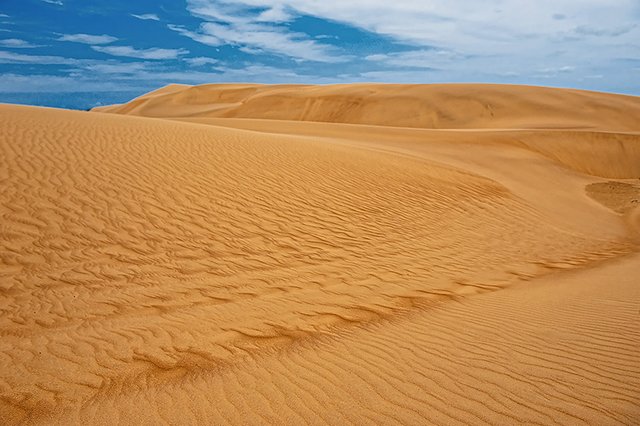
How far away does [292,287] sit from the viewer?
585 centimetres

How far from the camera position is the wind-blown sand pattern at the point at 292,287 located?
11.1 ft

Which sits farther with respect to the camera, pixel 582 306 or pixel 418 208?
pixel 418 208

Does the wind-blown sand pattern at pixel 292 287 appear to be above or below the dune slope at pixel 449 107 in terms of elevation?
below

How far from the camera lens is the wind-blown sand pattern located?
3393mm

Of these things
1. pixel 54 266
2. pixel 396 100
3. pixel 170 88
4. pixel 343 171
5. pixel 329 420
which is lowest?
pixel 329 420

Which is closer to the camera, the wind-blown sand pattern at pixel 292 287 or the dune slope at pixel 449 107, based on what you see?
the wind-blown sand pattern at pixel 292 287

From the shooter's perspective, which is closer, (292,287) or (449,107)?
(292,287)

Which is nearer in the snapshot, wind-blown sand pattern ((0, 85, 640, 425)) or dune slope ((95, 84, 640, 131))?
wind-blown sand pattern ((0, 85, 640, 425))

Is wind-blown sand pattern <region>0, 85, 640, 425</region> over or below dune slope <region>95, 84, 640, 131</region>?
below

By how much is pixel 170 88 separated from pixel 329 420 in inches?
3565

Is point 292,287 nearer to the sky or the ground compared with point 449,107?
nearer to the ground

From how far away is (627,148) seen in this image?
73.0ft

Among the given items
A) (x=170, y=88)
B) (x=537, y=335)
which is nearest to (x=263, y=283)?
(x=537, y=335)

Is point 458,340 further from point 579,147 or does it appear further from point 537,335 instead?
point 579,147
